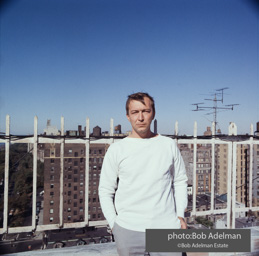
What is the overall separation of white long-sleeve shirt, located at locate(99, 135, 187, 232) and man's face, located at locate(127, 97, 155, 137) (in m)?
0.07

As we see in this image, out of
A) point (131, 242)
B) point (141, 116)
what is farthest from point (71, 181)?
point (141, 116)

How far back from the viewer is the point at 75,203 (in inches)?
1560

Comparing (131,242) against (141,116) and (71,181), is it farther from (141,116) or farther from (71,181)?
(71,181)

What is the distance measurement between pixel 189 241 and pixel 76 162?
37.6 metres

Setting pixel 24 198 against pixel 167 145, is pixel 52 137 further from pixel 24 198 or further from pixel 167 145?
pixel 24 198

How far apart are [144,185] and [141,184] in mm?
22

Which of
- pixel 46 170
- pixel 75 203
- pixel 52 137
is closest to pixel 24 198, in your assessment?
pixel 46 170

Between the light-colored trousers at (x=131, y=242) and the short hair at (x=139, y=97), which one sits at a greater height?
the short hair at (x=139, y=97)

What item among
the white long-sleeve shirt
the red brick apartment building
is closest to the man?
the white long-sleeve shirt

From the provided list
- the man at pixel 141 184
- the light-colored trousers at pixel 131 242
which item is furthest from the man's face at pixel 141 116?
the light-colored trousers at pixel 131 242

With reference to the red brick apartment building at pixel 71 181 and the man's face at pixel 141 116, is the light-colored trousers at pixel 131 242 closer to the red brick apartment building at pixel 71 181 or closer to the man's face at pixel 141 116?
the man's face at pixel 141 116

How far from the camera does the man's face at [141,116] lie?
5.47 ft

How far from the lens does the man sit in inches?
61.1

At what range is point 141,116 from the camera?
1.66m
